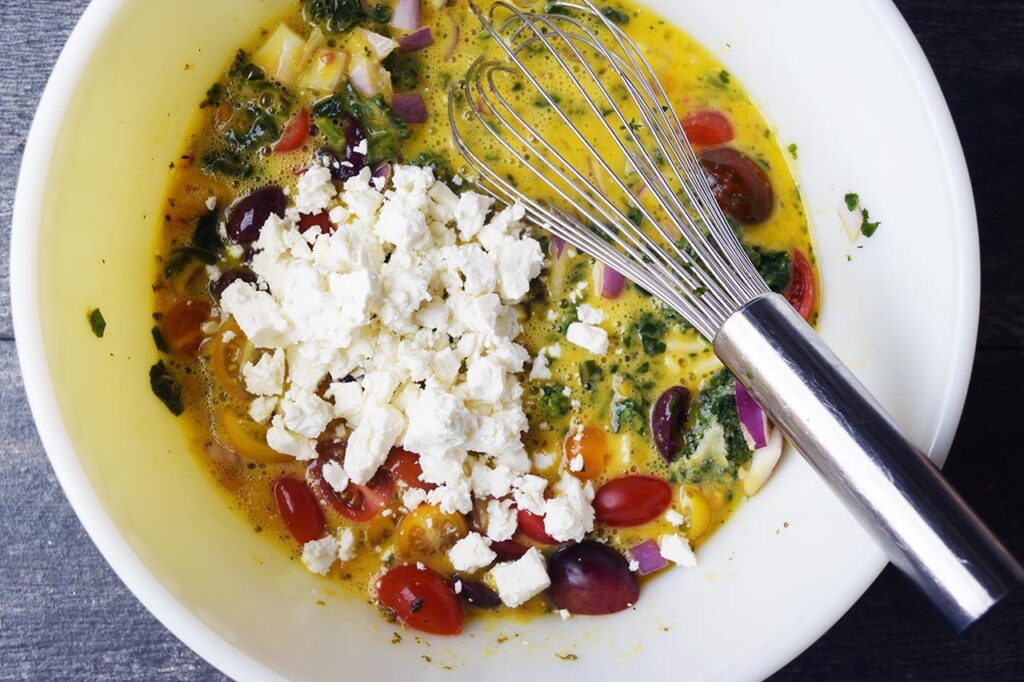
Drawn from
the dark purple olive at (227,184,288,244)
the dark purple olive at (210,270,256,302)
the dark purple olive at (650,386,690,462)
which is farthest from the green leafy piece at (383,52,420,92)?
the dark purple olive at (650,386,690,462)

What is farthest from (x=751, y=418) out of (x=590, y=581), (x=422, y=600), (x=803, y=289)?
(x=422, y=600)

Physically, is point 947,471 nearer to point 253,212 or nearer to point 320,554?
point 320,554

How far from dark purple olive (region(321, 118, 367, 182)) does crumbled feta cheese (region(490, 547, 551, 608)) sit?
62cm

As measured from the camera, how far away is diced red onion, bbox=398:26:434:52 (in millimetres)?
1382

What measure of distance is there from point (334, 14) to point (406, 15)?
0.36ft

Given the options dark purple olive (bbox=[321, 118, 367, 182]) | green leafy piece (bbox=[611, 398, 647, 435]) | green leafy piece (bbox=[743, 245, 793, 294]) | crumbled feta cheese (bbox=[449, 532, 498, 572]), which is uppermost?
dark purple olive (bbox=[321, 118, 367, 182])

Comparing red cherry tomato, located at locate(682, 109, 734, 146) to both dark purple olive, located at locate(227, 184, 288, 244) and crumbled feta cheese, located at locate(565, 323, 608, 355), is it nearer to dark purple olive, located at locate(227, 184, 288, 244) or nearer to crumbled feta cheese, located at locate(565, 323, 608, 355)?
crumbled feta cheese, located at locate(565, 323, 608, 355)

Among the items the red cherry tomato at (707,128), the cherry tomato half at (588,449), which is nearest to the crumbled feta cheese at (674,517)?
the cherry tomato half at (588,449)

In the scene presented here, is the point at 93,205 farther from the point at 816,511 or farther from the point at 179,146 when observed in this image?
the point at 816,511

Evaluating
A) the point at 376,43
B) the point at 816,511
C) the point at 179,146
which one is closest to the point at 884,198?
the point at 816,511

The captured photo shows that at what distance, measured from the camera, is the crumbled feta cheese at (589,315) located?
1.35 m

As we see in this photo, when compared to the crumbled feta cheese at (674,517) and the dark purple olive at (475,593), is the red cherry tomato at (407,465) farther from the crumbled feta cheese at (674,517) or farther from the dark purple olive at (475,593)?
the crumbled feta cheese at (674,517)

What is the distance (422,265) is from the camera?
126 centimetres

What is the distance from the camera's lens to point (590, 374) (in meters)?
1.37
